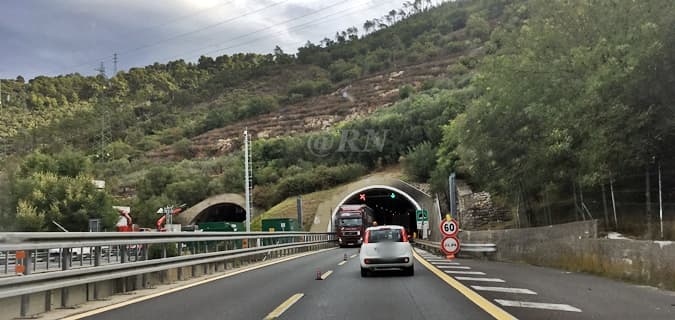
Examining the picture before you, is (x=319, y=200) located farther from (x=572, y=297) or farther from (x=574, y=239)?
(x=572, y=297)

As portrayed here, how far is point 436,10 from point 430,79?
61.6 meters

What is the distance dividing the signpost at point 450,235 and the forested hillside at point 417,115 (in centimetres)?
446

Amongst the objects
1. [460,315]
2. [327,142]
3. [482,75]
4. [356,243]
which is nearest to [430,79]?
[327,142]

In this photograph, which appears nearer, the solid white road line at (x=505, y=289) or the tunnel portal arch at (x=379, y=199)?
the solid white road line at (x=505, y=289)

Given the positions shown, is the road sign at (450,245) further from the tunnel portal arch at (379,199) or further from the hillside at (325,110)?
the hillside at (325,110)

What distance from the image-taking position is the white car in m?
16.6

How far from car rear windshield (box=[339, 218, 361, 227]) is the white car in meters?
37.0

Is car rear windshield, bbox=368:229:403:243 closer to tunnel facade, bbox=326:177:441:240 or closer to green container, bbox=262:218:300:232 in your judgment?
green container, bbox=262:218:300:232

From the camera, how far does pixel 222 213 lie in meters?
95.2

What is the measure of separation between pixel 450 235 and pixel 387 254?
30.2ft

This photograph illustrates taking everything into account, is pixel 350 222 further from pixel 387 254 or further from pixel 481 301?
pixel 481 301

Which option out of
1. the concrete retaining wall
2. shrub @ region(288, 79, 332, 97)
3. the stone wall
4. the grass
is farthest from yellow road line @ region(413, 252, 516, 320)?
shrub @ region(288, 79, 332, 97)

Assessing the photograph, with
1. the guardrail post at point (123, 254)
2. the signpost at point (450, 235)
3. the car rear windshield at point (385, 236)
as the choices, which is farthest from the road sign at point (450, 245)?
the guardrail post at point (123, 254)

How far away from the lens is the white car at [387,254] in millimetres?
16625
